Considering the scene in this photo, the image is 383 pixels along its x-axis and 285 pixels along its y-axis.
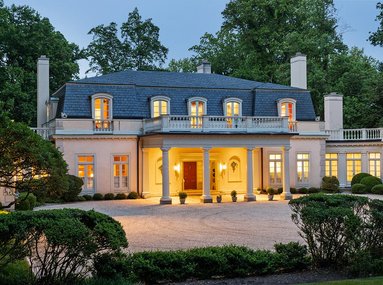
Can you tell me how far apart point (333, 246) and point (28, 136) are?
606 cm

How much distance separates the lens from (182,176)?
108 ft

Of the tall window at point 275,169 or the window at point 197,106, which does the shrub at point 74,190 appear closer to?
the window at point 197,106

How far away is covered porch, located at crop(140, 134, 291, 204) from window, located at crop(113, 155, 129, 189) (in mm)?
893

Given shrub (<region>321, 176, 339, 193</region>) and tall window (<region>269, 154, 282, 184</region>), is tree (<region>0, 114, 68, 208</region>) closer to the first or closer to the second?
tall window (<region>269, 154, 282, 184</region>)

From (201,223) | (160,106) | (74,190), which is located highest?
(160,106)

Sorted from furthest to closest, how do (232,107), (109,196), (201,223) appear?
(232,107) < (109,196) < (201,223)

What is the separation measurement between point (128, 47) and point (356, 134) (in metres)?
22.7

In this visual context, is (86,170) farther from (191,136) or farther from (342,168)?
(342,168)

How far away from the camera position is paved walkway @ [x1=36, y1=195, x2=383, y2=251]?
49.7ft

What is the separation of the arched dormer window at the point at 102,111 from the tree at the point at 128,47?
19731mm

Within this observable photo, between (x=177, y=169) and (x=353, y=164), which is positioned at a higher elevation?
(x=353, y=164)

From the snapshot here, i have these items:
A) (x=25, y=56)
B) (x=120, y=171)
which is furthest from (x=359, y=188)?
(x=25, y=56)

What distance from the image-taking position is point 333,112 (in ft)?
122

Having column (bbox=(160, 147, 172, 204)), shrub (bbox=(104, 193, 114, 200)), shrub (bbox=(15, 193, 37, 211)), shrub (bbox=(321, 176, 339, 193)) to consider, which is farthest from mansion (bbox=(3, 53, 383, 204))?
shrub (bbox=(15, 193, 37, 211))
